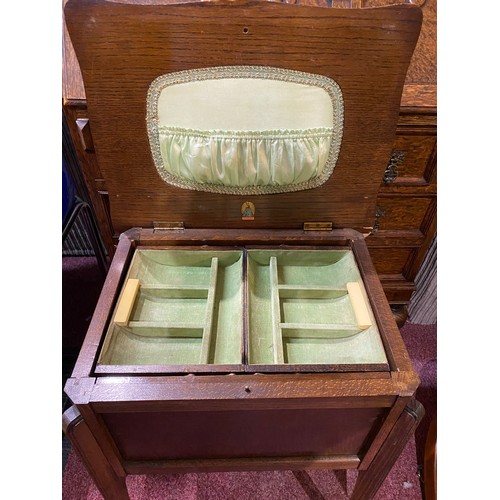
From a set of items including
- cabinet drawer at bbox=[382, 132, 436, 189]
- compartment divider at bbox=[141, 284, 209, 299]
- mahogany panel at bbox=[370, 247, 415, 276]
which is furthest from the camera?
mahogany panel at bbox=[370, 247, 415, 276]

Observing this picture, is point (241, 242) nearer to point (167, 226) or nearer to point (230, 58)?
point (167, 226)

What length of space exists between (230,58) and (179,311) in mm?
616

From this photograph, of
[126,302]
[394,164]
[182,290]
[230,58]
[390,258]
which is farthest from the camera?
[390,258]

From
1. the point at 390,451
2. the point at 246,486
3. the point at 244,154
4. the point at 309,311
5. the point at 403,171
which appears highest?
the point at 244,154

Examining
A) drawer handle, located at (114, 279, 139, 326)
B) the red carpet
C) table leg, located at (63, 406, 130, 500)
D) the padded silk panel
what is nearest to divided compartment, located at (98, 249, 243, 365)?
drawer handle, located at (114, 279, 139, 326)

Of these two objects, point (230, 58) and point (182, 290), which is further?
point (182, 290)

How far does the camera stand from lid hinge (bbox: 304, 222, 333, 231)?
1.11 m

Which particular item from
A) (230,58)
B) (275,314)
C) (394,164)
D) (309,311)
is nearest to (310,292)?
(309,311)

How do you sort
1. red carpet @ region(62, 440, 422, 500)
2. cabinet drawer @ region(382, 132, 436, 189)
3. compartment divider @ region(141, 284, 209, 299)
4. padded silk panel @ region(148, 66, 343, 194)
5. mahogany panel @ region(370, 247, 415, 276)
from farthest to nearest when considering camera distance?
mahogany panel @ region(370, 247, 415, 276)
red carpet @ region(62, 440, 422, 500)
cabinet drawer @ region(382, 132, 436, 189)
compartment divider @ region(141, 284, 209, 299)
padded silk panel @ region(148, 66, 343, 194)

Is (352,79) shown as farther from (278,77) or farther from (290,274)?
(290,274)

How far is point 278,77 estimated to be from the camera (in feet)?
2.84

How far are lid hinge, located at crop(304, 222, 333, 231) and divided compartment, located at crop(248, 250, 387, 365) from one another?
0.06 m

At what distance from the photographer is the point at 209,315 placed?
968mm

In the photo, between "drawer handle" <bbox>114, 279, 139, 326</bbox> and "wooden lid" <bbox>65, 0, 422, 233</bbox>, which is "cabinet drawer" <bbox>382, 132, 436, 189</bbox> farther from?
"drawer handle" <bbox>114, 279, 139, 326</bbox>
